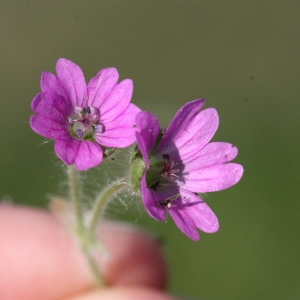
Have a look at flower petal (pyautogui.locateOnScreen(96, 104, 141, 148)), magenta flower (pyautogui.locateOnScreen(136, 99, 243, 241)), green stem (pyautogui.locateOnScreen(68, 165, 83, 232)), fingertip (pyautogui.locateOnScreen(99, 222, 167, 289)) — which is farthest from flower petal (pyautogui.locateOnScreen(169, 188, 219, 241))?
fingertip (pyautogui.locateOnScreen(99, 222, 167, 289))

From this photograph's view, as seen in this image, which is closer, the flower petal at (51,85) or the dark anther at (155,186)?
the flower petal at (51,85)

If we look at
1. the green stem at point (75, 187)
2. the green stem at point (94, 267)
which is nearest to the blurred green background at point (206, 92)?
the green stem at point (94, 267)

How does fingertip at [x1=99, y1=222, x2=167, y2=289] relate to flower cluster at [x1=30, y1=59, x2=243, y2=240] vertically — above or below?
below

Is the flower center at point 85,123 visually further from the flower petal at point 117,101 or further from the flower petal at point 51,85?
the flower petal at point 51,85

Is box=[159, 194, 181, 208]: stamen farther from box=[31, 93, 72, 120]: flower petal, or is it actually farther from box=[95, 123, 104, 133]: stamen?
box=[31, 93, 72, 120]: flower petal

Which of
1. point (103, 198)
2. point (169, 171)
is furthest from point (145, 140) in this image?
point (103, 198)
